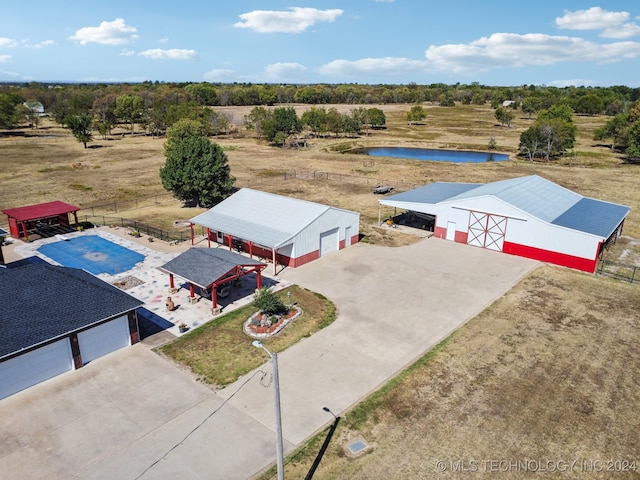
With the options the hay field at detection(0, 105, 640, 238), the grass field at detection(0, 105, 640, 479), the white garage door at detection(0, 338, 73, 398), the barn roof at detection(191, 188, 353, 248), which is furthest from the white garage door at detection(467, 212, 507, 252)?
the white garage door at detection(0, 338, 73, 398)

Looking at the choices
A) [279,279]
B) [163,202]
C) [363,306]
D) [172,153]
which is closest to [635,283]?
[363,306]

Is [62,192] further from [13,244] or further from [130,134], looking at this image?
[130,134]

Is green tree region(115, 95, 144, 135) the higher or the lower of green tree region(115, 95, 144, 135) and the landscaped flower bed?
the higher

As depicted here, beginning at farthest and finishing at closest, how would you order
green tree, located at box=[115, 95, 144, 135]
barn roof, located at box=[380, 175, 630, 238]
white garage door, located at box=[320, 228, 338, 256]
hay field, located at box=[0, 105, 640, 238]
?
green tree, located at box=[115, 95, 144, 135], hay field, located at box=[0, 105, 640, 238], white garage door, located at box=[320, 228, 338, 256], barn roof, located at box=[380, 175, 630, 238]

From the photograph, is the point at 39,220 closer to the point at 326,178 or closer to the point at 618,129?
the point at 326,178

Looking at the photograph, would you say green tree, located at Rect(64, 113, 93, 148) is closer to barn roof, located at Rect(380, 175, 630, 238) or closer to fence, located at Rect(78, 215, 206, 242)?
fence, located at Rect(78, 215, 206, 242)

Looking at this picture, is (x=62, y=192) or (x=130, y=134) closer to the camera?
(x=62, y=192)
